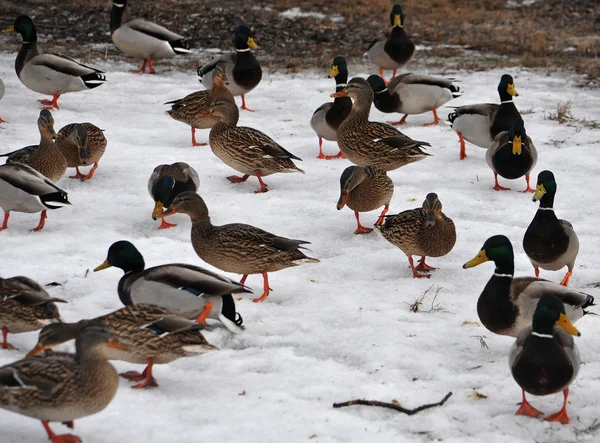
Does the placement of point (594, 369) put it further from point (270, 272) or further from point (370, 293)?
point (270, 272)

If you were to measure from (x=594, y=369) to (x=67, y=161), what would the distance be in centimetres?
528

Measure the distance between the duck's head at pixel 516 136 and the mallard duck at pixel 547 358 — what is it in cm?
363

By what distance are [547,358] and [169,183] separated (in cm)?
371

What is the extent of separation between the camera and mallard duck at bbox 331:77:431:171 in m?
8.70

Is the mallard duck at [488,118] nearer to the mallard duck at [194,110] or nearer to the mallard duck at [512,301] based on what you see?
the mallard duck at [194,110]

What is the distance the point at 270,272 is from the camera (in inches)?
263

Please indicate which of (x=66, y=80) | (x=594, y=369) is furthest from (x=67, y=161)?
(x=594, y=369)

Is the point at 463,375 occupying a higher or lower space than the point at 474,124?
lower

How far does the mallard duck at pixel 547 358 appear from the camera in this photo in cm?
465

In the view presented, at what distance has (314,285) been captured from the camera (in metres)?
6.54

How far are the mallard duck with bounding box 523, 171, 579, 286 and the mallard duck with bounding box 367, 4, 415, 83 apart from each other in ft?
20.3

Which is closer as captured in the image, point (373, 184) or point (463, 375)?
point (463, 375)

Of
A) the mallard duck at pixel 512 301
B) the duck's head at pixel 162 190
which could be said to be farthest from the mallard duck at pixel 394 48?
the mallard duck at pixel 512 301

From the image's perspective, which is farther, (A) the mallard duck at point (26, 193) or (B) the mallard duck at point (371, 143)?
(B) the mallard duck at point (371, 143)
